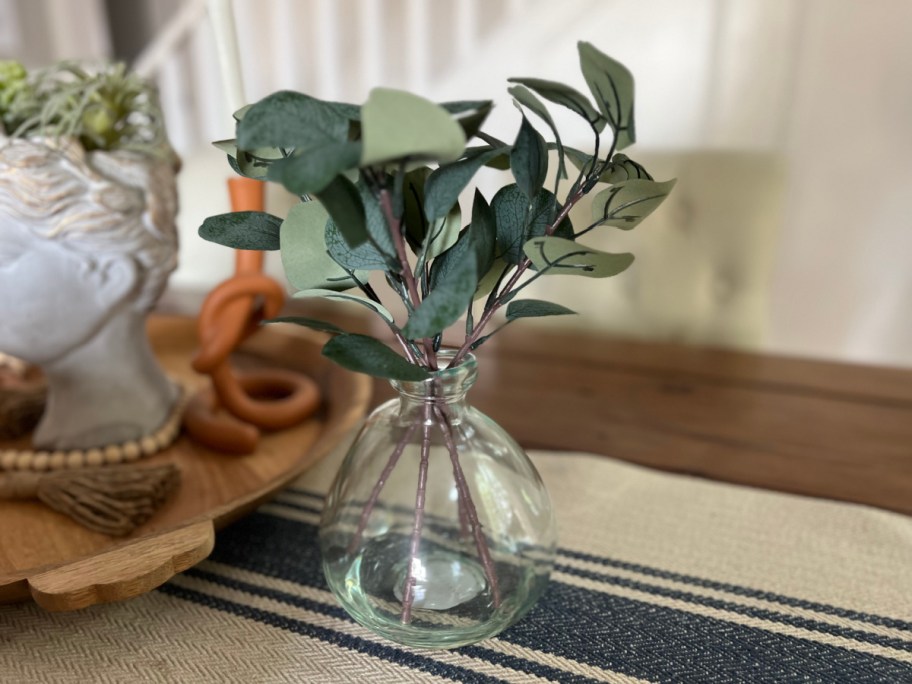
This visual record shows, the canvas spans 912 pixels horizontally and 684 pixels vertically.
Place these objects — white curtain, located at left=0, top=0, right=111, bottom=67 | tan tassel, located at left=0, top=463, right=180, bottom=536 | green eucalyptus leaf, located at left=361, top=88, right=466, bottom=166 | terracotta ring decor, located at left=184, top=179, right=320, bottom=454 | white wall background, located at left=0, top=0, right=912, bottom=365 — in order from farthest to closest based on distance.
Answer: white curtain, located at left=0, top=0, right=111, bottom=67, white wall background, located at left=0, top=0, right=912, bottom=365, terracotta ring decor, located at left=184, top=179, right=320, bottom=454, tan tassel, located at left=0, top=463, right=180, bottom=536, green eucalyptus leaf, located at left=361, top=88, right=466, bottom=166

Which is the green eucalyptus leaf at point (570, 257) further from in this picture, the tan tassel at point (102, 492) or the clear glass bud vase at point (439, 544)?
the tan tassel at point (102, 492)

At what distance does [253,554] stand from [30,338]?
0.24m

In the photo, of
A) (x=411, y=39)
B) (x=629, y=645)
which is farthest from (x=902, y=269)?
(x=629, y=645)

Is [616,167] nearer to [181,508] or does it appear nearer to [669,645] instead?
[669,645]

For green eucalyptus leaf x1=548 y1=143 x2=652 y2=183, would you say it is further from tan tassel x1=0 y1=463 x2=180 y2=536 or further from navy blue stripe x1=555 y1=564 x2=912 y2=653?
tan tassel x1=0 y1=463 x2=180 y2=536

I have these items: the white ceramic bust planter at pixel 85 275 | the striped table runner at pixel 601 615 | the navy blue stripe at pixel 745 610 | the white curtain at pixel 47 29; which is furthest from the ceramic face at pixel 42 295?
the white curtain at pixel 47 29

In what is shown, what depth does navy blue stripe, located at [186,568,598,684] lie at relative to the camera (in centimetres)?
40

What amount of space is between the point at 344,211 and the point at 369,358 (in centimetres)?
7

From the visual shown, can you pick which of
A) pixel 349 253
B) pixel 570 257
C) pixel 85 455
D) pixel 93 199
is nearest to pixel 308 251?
pixel 349 253

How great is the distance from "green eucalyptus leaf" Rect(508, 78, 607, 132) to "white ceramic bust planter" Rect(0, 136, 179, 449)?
359 millimetres

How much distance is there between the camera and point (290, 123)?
0.30 meters

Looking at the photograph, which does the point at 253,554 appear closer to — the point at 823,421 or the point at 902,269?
the point at 823,421

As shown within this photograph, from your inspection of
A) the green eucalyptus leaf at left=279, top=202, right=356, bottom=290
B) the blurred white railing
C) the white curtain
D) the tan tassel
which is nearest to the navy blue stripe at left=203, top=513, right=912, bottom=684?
the tan tassel

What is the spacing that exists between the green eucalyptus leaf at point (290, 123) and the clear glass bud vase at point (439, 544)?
16 cm
